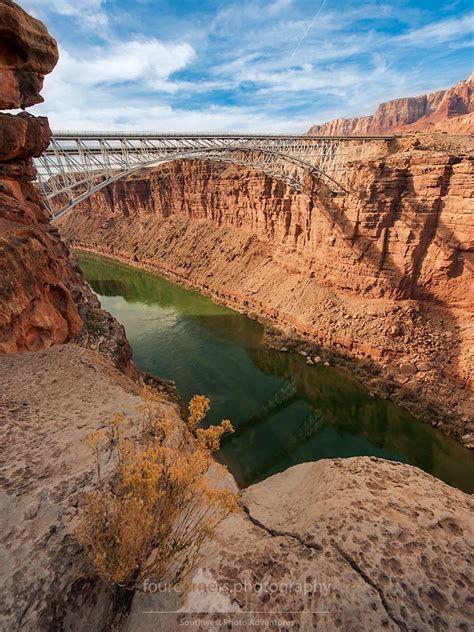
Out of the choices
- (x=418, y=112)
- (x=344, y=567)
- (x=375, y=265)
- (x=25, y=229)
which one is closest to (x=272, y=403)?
(x=375, y=265)

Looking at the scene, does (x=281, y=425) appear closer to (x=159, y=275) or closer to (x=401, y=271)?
(x=401, y=271)

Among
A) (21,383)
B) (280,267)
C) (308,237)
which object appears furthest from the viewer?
(280,267)

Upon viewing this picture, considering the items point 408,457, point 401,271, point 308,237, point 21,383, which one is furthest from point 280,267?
point 21,383

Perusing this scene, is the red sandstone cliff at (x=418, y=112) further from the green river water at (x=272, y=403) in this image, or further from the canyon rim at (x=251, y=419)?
the green river water at (x=272, y=403)

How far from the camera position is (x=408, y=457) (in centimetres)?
1335

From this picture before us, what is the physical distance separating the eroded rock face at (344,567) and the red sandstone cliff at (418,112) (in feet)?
199

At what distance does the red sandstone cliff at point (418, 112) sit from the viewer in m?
57.9

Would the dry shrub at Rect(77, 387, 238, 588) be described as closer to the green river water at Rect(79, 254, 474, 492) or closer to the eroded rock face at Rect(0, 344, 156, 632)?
the eroded rock face at Rect(0, 344, 156, 632)

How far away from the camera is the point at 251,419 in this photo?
15.1 m

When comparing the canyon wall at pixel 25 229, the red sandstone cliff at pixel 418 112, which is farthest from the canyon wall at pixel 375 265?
the red sandstone cliff at pixel 418 112

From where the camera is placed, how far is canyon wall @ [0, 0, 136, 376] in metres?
7.56

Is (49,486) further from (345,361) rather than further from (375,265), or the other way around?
(375,265)

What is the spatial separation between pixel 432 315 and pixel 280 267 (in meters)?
12.9

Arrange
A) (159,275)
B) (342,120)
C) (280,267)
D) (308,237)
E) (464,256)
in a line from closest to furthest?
(464,256), (308,237), (280,267), (159,275), (342,120)
